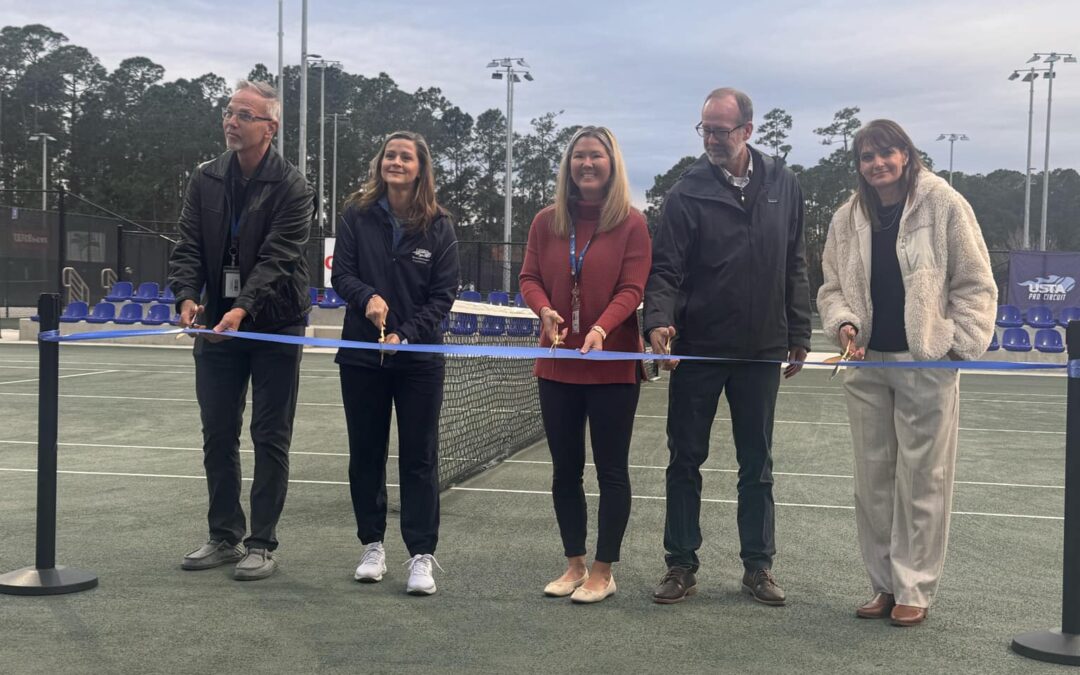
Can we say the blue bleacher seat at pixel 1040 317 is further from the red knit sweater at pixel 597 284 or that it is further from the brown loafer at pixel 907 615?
the red knit sweater at pixel 597 284

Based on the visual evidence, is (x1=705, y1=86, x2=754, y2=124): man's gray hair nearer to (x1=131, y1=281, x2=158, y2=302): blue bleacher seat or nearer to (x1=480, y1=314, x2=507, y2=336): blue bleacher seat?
(x1=480, y1=314, x2=507, y2=336): blue bleacher seat

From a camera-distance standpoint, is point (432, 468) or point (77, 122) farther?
point (77, 122)

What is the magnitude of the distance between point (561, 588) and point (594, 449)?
610 mm

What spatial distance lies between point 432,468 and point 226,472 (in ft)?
3.36

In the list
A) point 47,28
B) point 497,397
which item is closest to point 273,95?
point 497,397

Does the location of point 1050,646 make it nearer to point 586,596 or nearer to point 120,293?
point 586,596

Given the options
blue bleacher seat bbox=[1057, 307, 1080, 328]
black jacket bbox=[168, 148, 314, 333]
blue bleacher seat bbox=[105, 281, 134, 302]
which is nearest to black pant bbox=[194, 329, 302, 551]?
black jacket bbox=[168, 148, 314, 333]

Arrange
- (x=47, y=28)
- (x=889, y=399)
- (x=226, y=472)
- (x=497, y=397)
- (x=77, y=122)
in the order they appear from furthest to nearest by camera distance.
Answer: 1. (x=47, y=28)
2. (x=77, y=122)
3. (x=497, y=397)
4. (x=226, y=472)
5. (x=889, y=399)

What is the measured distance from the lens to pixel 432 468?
463 centimetres

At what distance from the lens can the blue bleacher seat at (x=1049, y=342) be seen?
22.6m

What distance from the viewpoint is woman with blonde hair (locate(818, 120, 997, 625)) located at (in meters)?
4.08

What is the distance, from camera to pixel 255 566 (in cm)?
462

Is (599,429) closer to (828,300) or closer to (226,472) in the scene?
(828,300)

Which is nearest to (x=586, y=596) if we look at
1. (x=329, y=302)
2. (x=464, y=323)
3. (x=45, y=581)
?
(x=45, y=581)
